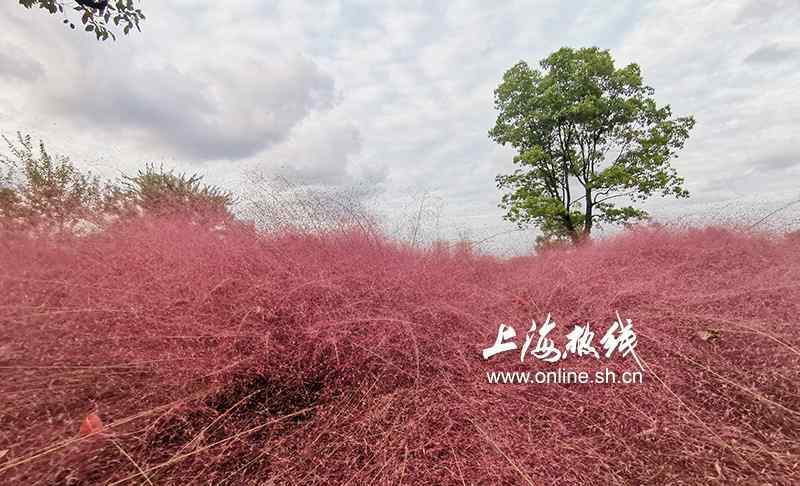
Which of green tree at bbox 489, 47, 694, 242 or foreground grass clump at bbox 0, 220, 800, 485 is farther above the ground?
green tree at bbox 489, 47, 694, 242

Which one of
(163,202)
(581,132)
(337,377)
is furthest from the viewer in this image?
(581,132)

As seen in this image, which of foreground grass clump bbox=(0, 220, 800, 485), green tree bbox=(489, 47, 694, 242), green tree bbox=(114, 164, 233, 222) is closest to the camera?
foreground grass clump bbox=(0, 220, 800, 485)

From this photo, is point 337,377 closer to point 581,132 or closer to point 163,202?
point 163,202

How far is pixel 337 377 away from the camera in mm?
1527

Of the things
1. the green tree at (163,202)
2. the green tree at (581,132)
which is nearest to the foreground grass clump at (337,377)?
the green tree at (163,202)

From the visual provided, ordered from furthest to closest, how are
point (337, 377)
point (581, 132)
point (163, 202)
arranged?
point (581, 132) < point (163, 202) < point (337, 377)

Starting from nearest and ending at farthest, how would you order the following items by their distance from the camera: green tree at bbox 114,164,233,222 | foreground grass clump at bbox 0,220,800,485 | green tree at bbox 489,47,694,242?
foreground grass clump at bbox 0,220,800,485 < green tree at bbox 114,164,233,222 < green tree at bbox 489,47,694,242

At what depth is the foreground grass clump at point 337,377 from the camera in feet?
3.81

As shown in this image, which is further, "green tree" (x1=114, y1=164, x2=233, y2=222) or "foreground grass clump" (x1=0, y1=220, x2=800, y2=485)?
"green tree" (x1=114, y1=164, x2=233, y2=222)

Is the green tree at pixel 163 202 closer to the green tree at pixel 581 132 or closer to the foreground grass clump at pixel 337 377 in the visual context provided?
the foreground grass clump at pixel 337 377

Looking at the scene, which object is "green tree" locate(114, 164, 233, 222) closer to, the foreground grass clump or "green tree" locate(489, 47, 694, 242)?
the foreground grass clump

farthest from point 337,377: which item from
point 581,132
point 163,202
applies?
point 581,132

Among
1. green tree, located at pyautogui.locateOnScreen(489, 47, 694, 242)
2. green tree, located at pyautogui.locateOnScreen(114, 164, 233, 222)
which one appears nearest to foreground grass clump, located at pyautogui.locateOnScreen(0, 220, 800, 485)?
green tree, located at pyautogui.locateOnScreen(114, 164, 233, 222)

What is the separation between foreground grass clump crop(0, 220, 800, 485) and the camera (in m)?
1.16
